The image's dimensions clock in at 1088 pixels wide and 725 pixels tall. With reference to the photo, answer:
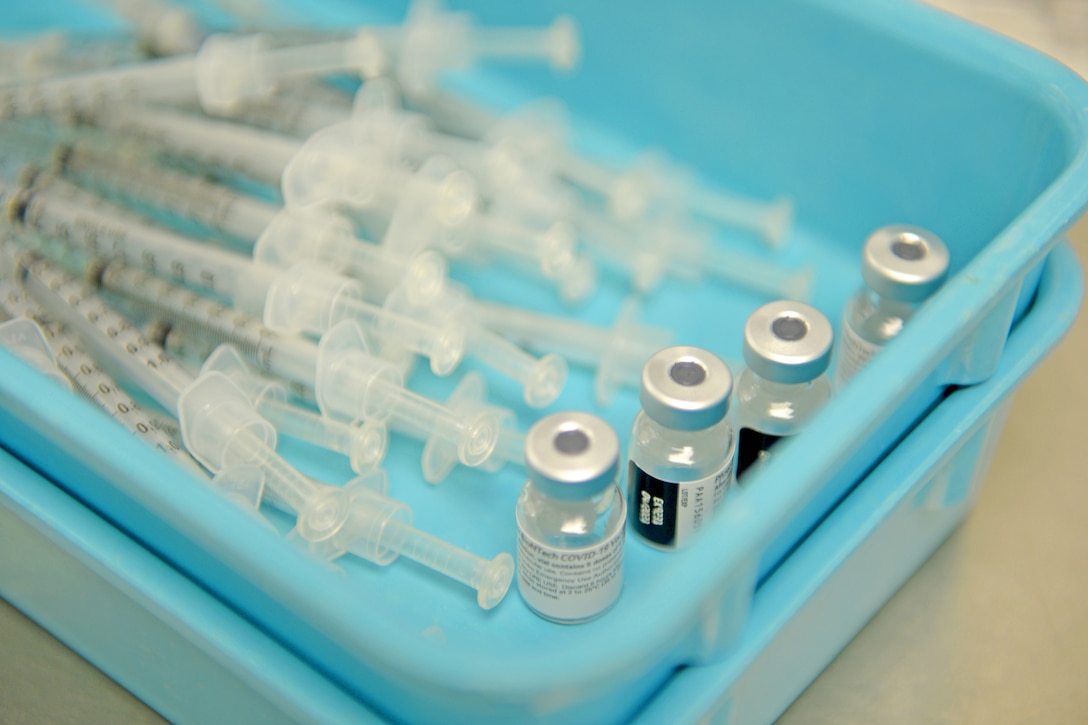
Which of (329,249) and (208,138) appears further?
(208,138)

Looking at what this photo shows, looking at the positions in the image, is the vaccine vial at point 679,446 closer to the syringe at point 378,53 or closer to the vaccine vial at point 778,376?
the vaccine vial at point 778,376

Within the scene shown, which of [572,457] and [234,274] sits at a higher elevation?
[572,457]

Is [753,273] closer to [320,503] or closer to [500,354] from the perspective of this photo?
[500,354]

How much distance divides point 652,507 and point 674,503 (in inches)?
1.0

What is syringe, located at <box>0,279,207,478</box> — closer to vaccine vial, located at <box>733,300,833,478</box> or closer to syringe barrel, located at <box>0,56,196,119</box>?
syringe barrel, located at <box>0,56,196,119</box>

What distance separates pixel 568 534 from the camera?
83 cm

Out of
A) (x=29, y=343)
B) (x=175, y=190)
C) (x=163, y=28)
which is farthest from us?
(x=163, y=28)

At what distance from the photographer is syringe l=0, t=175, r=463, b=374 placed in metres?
0.98

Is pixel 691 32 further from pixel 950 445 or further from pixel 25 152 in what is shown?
pixel 25 152

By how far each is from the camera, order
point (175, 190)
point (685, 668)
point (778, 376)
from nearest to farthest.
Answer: point (685, 668) < point (778, 376) < point (175, 190)

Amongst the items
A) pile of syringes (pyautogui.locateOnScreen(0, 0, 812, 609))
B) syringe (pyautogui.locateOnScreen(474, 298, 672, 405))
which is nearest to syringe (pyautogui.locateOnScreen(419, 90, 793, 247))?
pile of syringes (pyautogui.locateOnScreen(0, 0, 812, 609))

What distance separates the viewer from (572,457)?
2.52ft

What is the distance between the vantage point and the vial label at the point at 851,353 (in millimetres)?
964

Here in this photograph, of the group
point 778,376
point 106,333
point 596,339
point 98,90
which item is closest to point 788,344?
point 778,376
